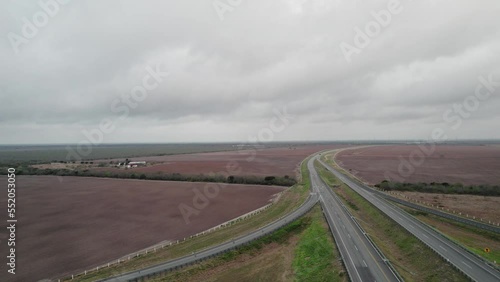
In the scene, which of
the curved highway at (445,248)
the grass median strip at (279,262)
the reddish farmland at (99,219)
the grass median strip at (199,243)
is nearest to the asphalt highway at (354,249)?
the grass median strip at (279,262)

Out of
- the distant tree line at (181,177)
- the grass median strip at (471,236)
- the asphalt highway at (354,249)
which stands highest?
the distant tree line at (181,177)

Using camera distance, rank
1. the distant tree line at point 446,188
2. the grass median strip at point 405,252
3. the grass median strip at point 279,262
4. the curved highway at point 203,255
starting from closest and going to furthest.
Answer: the curved highway at point 203,255
the grass median strip at point 405,252
the grass median strip at point 279,262
the distant tree line at point 446,188

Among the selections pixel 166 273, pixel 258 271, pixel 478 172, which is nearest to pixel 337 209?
pixel 258 271

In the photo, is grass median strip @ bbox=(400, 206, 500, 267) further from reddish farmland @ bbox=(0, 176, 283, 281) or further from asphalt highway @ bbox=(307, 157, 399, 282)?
reddish farmland @ bbox=(0, 176, 283, 281)

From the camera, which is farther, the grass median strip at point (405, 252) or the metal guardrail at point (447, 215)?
the metal guardrail at point (447, 215)

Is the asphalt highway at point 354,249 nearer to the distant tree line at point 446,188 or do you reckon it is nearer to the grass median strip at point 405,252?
the grass median strip at point 405,252

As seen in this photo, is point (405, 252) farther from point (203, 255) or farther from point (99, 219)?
point (99, 219)

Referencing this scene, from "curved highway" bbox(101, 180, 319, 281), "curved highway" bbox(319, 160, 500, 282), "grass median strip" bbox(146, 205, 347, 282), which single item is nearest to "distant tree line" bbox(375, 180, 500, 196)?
"curved highway" bbox(319, 160, 500, 282)
